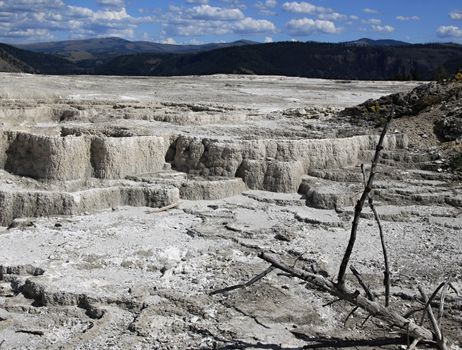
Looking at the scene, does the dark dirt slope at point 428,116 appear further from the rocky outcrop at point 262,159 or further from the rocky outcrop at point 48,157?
the rocky outcrop at point 48,157

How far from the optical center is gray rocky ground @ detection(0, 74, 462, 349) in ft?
20.2

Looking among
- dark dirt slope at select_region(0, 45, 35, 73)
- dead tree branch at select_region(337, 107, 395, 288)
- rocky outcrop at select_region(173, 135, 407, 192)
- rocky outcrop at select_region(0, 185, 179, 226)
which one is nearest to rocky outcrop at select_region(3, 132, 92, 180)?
rocky outcrop at select_region(0, 185, 179, 226)

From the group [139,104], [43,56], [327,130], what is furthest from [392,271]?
[43,56]

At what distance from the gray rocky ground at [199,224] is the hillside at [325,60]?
54.2 meters

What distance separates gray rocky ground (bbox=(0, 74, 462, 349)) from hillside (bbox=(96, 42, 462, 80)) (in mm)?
54226

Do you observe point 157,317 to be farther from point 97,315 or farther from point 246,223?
point 246,223

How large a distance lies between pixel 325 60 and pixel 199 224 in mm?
69418

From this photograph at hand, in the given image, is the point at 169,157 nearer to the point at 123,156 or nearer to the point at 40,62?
the point at 123,156

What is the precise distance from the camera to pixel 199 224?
9.20 meters

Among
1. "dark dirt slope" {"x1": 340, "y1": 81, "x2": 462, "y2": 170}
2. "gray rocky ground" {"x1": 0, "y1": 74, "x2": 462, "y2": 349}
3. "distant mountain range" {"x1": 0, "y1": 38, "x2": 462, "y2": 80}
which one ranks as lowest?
"gray rocky ground" {"x1": 0, "y1": 74, "x2": 462, "y2": 349}

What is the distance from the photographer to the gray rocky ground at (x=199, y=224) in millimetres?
6164

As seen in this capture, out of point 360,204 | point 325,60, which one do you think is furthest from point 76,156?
point 325,60

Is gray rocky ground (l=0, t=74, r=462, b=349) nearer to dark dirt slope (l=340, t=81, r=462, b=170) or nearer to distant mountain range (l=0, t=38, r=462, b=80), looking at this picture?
dark dirt slope (l=340, t=81, r=462, b=170)

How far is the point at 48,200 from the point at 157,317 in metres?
3.95
